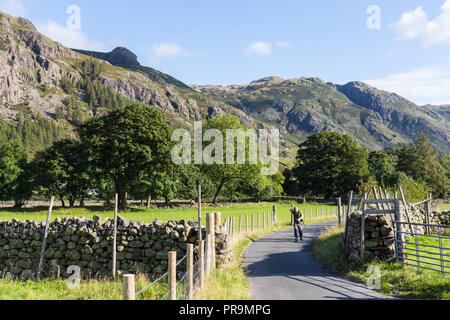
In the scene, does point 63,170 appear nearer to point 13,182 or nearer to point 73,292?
point 13,182

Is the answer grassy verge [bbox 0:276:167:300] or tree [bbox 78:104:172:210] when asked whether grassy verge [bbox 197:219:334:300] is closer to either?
grassy verge [bbox 0:276:167:300]

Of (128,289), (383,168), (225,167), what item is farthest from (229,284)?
(383,168)

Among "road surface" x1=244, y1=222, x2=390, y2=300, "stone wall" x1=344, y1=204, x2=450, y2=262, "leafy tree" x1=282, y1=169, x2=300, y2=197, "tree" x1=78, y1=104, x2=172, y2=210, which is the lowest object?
"road surface" x1=244, y1=222, x2=390, y2=300

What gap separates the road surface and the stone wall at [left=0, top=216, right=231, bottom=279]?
1.97m

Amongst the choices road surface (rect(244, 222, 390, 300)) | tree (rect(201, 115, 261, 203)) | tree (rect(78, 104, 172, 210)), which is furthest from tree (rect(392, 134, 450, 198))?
road surface (rect(244, 222, 390, 300))

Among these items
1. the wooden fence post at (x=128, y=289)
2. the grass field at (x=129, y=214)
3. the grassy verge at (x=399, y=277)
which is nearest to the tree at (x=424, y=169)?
the grass field at (x=129, y=214)

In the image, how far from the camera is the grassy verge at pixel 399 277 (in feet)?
31.3

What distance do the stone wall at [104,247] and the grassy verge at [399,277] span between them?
4606 mm

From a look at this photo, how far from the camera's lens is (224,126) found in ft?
182

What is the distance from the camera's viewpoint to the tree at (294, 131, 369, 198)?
6731 cm

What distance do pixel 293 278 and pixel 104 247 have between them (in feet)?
25.2

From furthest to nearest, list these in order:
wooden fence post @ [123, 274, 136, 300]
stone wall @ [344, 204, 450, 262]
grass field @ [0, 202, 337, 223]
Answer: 1. grass field @ [0, 202, 337, 223]
2. stone wall @ [344, 204, 450, 262]
3. wooden fence post @ [123, 274, 136, 300]

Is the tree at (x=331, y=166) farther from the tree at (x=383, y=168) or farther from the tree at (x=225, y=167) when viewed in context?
the tree at (x=225, y=167)

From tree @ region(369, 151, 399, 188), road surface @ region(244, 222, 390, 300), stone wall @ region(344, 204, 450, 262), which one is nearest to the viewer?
road surface @ region(244, 222, 390, 300)
